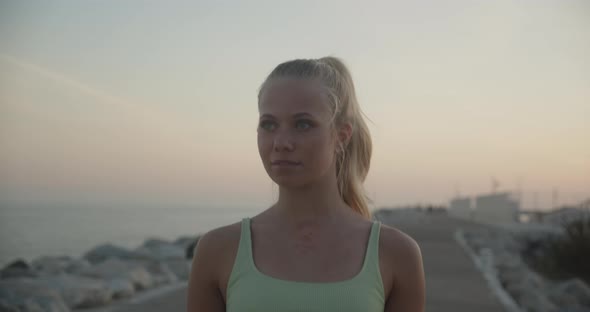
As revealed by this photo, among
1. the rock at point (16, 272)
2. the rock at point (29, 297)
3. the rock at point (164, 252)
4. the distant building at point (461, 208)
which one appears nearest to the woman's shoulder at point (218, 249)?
the rock at point (29, 297)

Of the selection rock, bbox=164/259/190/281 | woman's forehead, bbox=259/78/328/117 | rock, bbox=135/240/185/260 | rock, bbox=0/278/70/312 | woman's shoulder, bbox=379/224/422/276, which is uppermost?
woman's forehead, bbox=259/78/328/117

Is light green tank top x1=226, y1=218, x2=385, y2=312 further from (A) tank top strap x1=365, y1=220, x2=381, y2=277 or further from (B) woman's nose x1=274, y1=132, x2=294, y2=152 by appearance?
(B) woman's nose x1=274, y1=132, x2=294, y2=152

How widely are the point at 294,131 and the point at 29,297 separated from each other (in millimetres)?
4545

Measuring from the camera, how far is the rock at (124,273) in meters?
6.99

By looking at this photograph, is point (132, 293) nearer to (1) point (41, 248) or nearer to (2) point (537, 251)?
(1) point (41, 248)

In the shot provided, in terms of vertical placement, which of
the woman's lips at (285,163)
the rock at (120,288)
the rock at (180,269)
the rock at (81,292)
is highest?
the woman's lips at (285,163)

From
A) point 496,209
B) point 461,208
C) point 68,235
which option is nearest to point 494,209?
point 496,209

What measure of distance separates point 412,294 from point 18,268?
7852mm

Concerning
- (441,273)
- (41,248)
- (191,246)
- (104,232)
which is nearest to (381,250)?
(441,273)

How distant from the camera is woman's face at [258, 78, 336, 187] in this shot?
5.18 feet

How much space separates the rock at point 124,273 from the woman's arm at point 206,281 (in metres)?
5.48

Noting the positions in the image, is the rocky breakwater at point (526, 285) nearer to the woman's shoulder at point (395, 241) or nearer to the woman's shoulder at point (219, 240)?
the woman's shoulder at point (395, 241)

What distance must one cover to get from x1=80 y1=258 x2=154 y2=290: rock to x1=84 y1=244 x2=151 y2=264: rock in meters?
3.20

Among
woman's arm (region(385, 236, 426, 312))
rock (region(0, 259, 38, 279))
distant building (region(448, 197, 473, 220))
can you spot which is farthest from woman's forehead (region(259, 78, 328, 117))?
distant building (region(448, 197, 473, 220))
